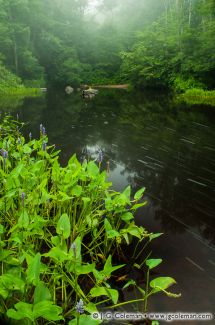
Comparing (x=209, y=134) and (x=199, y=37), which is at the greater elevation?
(x=199, y=37)

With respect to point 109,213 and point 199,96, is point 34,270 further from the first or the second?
point 199,96

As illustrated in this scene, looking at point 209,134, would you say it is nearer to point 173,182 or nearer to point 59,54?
point 173,182

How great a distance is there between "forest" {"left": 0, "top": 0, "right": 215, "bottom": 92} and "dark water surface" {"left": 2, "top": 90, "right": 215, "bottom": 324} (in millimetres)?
14228

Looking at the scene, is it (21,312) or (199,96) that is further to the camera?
(199,96)

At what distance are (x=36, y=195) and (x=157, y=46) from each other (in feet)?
109

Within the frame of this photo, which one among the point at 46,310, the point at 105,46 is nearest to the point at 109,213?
the point at 46,310

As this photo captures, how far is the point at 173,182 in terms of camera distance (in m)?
5.53

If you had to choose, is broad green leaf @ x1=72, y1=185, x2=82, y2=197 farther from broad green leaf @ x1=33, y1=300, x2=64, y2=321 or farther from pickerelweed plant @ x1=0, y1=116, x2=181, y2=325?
broad green leaf @ x1=33, y1=300, x2=64, y2=321

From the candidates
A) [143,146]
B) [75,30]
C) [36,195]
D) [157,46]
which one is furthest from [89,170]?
[75,30]

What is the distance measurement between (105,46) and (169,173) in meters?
42.6

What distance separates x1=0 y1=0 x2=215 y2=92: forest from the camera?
1041 inches

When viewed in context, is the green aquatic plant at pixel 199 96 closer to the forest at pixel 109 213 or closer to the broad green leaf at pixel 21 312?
the forest at pixel 109 213

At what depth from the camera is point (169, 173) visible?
237 inches

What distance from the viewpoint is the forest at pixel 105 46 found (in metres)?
26.5
